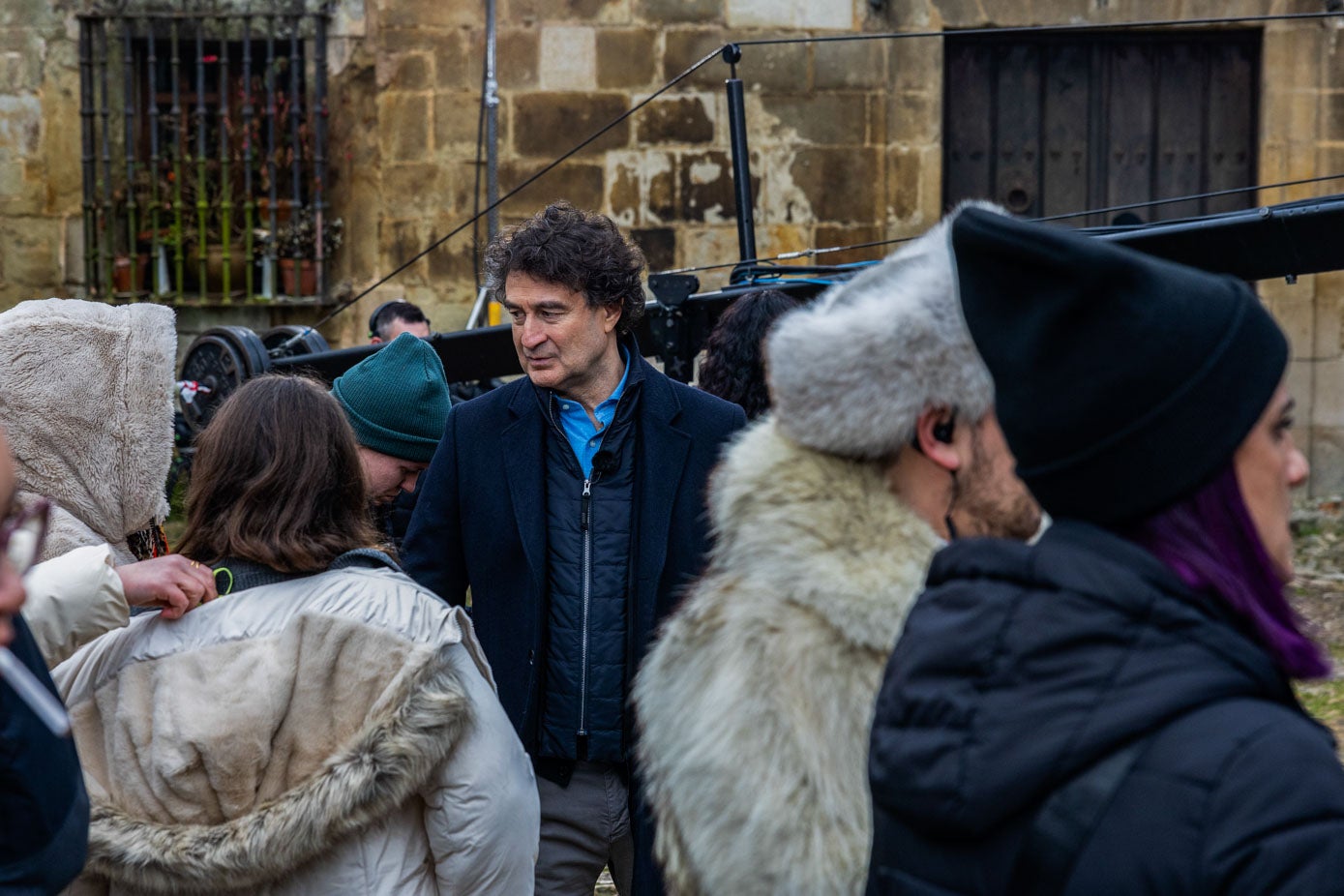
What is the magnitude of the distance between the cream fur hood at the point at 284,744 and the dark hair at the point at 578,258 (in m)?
1.30

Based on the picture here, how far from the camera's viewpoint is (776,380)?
174cm

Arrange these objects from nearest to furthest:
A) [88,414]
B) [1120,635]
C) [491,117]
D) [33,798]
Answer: [1120,635], [33,798], [88,414], [491,117]

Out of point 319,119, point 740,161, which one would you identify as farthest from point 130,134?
point 740,161

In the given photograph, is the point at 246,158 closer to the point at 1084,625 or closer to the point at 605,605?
the point at 605,605

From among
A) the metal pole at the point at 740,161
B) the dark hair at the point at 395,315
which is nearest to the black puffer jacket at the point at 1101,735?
the metal pole at the point at 740,161

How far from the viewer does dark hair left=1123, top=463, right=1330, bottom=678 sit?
122 centimetres

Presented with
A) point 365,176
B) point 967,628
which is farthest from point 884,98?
point 967,628

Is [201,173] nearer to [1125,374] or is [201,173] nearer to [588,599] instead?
[588,599]

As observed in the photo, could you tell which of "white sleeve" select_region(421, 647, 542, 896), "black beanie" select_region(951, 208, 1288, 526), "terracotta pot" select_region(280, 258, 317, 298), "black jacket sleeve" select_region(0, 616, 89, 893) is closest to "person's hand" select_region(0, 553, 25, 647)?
"black jacket sleeve" select_region(0, 616, 89, 893)

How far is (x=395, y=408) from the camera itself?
364 centimetres

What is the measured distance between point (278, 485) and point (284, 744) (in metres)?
0.38

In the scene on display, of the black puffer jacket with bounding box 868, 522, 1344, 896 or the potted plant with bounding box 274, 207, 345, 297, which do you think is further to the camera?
the potted plant with bounding box 274, 207, 345, 297

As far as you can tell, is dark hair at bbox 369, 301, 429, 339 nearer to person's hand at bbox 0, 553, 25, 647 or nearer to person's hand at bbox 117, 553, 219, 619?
person's hand at bbox 117, 553, 219, 619

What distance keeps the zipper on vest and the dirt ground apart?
13.2ft
